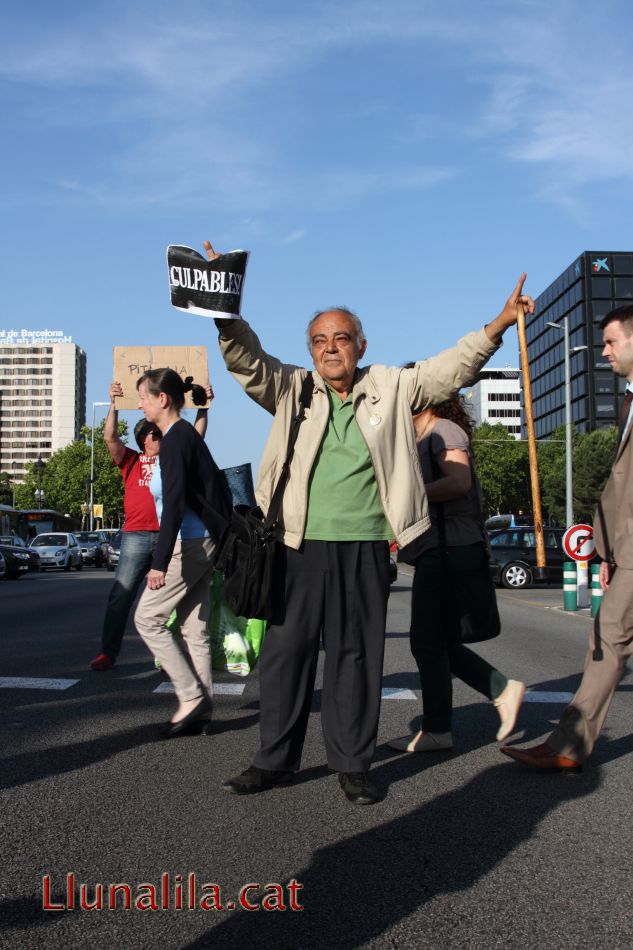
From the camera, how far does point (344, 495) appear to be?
427cm

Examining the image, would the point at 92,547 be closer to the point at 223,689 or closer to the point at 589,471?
the point at 589,471

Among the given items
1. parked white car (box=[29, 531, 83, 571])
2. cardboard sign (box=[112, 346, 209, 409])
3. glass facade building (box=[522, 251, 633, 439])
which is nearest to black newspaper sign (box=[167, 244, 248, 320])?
cardboard sign (box=[112, 346, 209, 409])

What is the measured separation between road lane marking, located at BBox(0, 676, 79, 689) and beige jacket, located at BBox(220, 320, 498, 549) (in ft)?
12.3

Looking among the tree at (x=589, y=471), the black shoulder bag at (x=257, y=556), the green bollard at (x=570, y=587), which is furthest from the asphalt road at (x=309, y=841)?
the tree at (x=589, y=471)

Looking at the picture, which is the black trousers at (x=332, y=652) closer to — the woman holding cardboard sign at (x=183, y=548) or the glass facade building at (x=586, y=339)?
the woman holding cardboard sign at (x=183, y=548)

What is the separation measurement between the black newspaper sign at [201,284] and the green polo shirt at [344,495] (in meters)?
0.69

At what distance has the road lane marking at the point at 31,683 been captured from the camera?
741 cm

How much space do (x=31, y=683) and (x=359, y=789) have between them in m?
4.03

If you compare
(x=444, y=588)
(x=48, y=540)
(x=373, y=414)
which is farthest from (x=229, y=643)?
(x=48, y=540)

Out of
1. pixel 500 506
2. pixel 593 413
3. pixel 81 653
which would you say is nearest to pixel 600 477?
pixel 500 506

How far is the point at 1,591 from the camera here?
22000mm

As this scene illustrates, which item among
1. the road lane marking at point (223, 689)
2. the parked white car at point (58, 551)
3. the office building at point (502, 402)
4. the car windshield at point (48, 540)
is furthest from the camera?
the office building at point (502, 402)

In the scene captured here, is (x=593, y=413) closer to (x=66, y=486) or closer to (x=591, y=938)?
(x=66, y=486)

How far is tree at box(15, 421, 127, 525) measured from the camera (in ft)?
360
